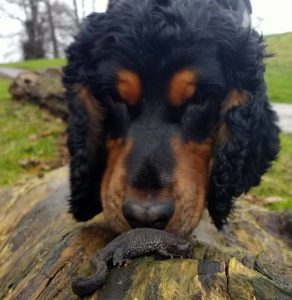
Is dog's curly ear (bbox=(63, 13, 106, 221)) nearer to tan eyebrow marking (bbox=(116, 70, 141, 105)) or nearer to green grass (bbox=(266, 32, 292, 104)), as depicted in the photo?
tan eyebrow marking (bbox=(116, 70, 141, 105))

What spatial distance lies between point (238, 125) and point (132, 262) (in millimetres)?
1385

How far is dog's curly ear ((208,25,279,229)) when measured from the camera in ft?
10.7

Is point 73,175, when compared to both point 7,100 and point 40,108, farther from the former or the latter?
point 7,100

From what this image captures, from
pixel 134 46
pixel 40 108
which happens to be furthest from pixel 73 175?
pixel 40 108

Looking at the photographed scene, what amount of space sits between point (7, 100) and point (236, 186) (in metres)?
10.8

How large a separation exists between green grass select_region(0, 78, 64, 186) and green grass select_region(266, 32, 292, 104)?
7.58m

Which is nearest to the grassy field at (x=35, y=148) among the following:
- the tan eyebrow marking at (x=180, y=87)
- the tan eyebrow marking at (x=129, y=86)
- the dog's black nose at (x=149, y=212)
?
the tan eyebrow marking at (x=180, y=87)

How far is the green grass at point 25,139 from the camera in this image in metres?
8.55

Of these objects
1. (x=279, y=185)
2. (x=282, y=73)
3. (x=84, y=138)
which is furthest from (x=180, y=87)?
(x=282, y=73)

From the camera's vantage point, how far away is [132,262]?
220 centimetres

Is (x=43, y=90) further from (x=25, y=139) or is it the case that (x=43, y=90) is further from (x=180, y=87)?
(x=180, y=87)

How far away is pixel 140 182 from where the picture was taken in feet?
8.41

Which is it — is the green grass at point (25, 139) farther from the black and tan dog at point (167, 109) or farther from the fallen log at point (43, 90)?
the black and tan dog at point (167, 109)

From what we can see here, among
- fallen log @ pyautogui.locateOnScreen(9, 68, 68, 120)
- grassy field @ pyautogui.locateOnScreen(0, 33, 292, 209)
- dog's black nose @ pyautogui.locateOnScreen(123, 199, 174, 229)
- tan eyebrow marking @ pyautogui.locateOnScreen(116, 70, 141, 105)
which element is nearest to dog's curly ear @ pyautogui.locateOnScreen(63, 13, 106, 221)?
tan eyebrow marking @ pyautogui.locateOnScreen(116, 70, 141, 105)
